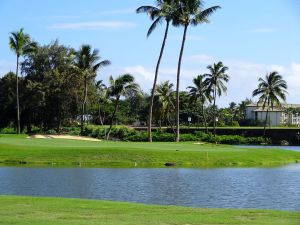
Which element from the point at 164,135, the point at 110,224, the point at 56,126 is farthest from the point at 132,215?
the point at 56,126

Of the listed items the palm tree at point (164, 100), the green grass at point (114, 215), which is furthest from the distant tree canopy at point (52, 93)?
the green grass at point (114, 215)

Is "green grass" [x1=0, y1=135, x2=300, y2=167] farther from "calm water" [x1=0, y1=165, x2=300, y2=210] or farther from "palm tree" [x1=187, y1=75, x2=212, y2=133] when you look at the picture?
"palm tree" [x1=187, y1=75, x2=212, y2=133]

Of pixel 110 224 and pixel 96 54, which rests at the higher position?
pixel 96 54

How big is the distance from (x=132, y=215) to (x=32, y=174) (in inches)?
659

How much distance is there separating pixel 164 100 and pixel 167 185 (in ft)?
215

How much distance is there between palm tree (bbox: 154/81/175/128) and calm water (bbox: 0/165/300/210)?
186ft

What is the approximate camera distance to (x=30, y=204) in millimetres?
17531

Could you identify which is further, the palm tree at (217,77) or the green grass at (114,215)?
the palm tree at (217,77)

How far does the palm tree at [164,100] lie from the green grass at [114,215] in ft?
241

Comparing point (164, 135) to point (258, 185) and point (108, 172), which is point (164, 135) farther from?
point (258, 185)

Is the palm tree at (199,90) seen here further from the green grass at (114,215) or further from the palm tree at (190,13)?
the green grass at (114,215)

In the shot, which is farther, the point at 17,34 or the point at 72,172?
the point at 17,34

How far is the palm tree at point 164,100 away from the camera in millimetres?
92125

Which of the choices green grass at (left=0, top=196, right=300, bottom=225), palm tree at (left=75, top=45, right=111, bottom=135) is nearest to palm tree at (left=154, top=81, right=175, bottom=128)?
palm tree at (left=75, top=45, right=111, bottom=135)
